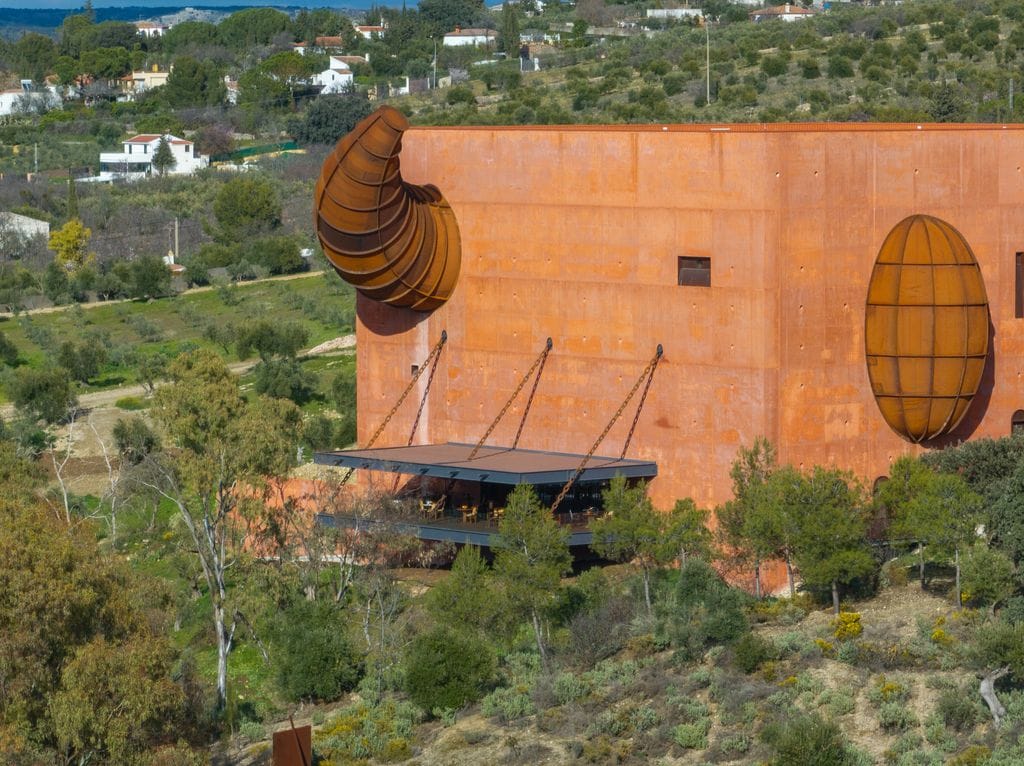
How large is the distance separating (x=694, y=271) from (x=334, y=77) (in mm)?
117801

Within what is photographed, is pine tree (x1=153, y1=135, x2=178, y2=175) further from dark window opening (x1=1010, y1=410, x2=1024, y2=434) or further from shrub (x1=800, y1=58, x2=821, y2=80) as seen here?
dark window opening (x1=1010, y1=410, x2=1024, y2=434)

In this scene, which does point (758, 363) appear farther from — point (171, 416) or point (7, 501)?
point (7, 501)

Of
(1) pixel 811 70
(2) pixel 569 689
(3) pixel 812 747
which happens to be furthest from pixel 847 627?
(1) pixel 811 70

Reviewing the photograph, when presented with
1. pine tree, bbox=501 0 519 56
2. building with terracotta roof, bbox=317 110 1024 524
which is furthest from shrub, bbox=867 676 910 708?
pine tree, bbox=501 0 519 56

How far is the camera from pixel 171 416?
44750mm

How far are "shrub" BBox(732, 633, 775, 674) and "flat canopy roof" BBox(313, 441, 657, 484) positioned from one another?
884 cm

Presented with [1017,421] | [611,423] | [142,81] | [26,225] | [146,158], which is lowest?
[26,225]

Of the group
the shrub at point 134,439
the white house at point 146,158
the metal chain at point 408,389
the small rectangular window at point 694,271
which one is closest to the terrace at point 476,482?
the metal chain at point 408,389

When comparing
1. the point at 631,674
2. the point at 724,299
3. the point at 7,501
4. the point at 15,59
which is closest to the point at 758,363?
the point at 724,299

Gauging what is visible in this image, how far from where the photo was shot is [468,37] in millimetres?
171625

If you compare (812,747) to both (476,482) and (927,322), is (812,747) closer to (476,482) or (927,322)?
(927,322)

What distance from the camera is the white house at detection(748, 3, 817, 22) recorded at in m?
127

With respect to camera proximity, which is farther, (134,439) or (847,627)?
(134,439)

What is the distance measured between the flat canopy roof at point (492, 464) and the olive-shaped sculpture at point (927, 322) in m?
5.52
